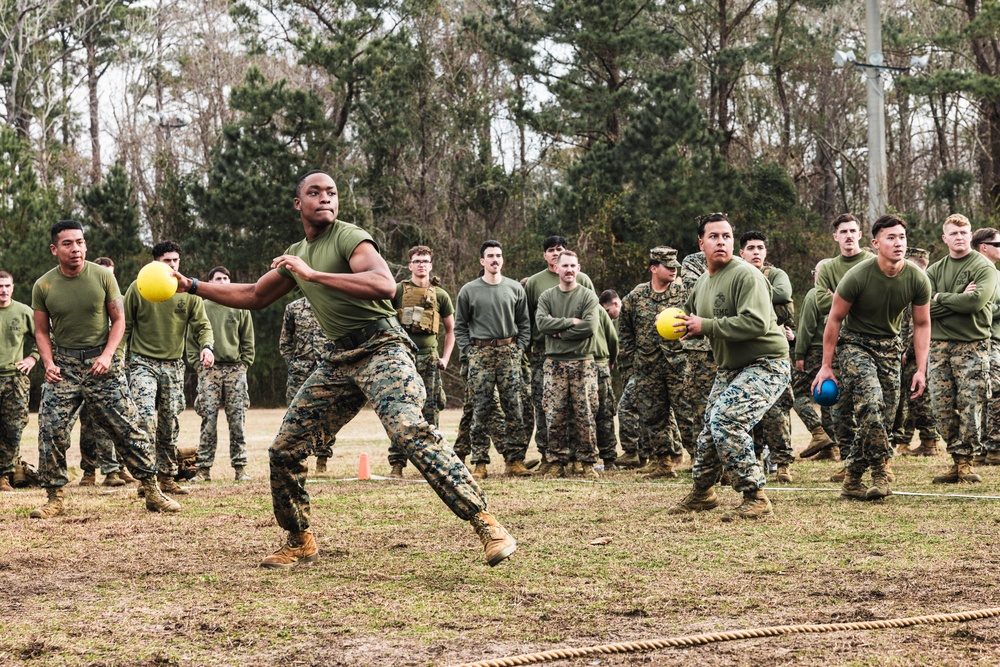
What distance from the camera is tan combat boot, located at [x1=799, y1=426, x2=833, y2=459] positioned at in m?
11.9

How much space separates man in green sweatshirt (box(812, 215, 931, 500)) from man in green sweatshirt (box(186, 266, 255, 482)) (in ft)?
20.4

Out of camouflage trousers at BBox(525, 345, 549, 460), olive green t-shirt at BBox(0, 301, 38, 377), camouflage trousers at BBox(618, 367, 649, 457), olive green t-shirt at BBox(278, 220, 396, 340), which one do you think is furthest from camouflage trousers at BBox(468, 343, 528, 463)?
olive green t-shirt at BBox(278, 220, 396, 340)

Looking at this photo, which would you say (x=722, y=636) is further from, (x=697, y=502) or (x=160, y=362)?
(x=160, y=362)

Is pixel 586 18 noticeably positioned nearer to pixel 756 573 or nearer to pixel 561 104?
pixel 561 104

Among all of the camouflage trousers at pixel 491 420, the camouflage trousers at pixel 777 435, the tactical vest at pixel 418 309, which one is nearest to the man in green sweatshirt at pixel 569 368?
the camouflage trousers at pixel 491 420

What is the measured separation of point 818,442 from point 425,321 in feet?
14.6

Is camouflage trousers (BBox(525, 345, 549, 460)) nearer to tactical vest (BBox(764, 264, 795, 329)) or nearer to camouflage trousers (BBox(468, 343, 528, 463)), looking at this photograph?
camouflage trousers (BBox(468, 343, 528, 463))

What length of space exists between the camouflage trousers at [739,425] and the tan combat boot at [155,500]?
13.7 feet

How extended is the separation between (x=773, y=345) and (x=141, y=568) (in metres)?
4.44

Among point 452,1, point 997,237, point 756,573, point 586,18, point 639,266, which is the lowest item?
point 756,573

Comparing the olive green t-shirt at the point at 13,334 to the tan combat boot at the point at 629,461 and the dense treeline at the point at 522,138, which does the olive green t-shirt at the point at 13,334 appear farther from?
the dense treeline at the point at 522,138

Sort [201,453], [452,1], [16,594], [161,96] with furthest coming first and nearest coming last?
[161,96] → [452,1] → [201,453] → [16,594]

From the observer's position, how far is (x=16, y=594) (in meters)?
5.73

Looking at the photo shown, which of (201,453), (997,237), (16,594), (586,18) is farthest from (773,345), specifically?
(586,18)
